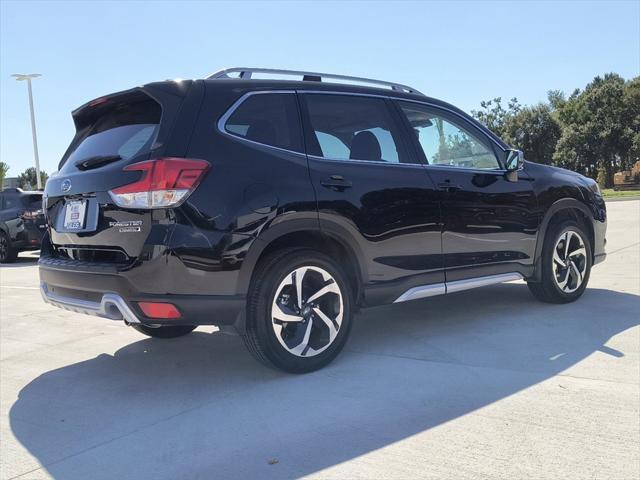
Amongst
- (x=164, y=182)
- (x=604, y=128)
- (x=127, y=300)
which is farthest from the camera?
(x=604, y=128)

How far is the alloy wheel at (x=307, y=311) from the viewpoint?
3656 mm

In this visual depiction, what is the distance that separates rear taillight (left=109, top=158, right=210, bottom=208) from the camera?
3264mm

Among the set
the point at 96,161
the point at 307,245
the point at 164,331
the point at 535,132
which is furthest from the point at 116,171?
the point at 535,132

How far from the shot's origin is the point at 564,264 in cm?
544

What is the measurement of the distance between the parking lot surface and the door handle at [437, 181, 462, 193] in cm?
116

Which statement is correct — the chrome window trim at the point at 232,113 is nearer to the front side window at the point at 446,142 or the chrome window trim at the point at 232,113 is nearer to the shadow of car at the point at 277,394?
the front side window at the point at 446,142

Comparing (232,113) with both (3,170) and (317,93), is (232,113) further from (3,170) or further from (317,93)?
(3,170)

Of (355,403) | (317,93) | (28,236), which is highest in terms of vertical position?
(317,93)

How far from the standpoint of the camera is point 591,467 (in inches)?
100

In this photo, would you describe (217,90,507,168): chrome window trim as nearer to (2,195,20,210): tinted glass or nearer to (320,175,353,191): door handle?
(320,175,353,191): door handle

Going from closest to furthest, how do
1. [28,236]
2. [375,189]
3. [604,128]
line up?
[375,189]
[28,236]
[604,128]

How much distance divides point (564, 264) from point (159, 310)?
12.6 ft

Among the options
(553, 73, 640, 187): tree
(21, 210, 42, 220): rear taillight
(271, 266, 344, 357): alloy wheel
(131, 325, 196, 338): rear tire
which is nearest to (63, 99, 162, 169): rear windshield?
(271, 266, 344, 357): alloy wheel

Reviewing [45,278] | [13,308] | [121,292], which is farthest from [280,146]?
[13,308]
